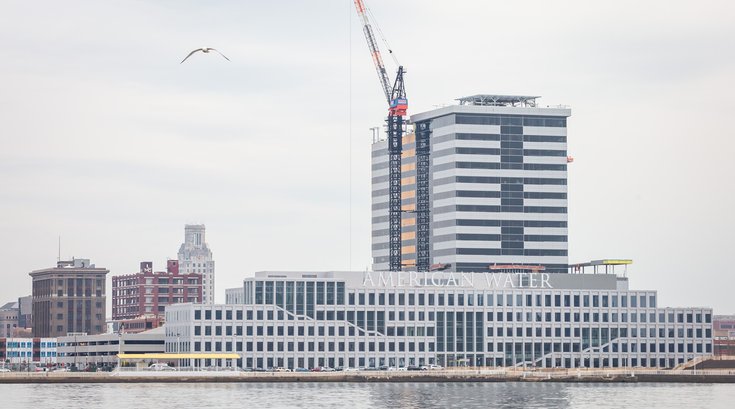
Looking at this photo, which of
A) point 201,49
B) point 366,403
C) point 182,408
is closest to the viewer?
point 201,49

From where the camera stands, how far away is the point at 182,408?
606ft

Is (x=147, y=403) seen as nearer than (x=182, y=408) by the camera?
No

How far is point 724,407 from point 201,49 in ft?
306

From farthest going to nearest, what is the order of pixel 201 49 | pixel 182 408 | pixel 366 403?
1. pixel 366 403
2. pixel 182 408
3. pixel 201 49

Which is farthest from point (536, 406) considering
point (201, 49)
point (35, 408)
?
point (201, 49)

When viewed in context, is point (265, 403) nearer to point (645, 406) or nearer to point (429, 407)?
point (429, 407)

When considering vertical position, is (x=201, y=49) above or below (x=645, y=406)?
above

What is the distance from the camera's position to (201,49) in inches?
5369

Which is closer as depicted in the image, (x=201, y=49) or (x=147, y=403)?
(x=201, y=49)

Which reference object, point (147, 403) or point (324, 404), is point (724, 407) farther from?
point (147, 403)

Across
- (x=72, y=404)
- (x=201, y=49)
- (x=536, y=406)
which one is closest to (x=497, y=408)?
(x=536, y=406)

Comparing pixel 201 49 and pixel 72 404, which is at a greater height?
pixel 201 49

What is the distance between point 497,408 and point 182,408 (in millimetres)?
38599

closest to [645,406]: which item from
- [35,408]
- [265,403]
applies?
[265,403]
